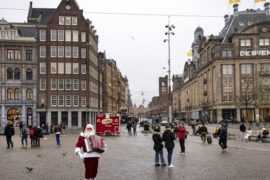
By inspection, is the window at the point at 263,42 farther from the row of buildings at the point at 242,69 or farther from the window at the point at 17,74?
the window at the point at 17,74

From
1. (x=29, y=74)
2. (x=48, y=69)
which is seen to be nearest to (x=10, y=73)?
(x=29, y=74)

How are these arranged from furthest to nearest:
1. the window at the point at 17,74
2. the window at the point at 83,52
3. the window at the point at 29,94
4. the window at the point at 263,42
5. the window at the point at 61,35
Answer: the window at the point at 263,42, the window at the point at 83,52, the window at the point at 61,35, the window at the point at 29,94, the window at the point at 17,74

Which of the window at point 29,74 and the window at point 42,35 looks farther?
the window at point 42,35

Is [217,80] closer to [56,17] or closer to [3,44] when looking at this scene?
[56,17]

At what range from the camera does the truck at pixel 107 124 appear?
4993cm

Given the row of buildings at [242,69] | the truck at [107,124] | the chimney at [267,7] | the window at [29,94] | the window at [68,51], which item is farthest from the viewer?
the chimney at [267,7]

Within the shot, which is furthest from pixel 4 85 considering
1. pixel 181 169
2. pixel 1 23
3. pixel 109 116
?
pixel 181 169

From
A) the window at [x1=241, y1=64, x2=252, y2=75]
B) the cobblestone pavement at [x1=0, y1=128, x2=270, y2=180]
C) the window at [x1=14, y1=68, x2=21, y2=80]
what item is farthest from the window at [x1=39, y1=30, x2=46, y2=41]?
the cobblestone pavement at [x1=0, y1=128, x2=270, y2=180]

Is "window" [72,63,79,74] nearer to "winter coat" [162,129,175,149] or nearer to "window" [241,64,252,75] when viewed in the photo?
"window" [241,64,252,75]

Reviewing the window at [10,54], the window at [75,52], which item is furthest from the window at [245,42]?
the window at [10,54]

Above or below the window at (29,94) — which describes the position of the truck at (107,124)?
below

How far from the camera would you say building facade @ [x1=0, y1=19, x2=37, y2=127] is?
73812mm

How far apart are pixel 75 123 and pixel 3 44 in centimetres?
1861

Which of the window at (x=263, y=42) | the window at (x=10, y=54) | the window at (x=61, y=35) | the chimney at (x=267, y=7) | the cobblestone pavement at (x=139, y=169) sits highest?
the chimney at (x=267, y=7)
